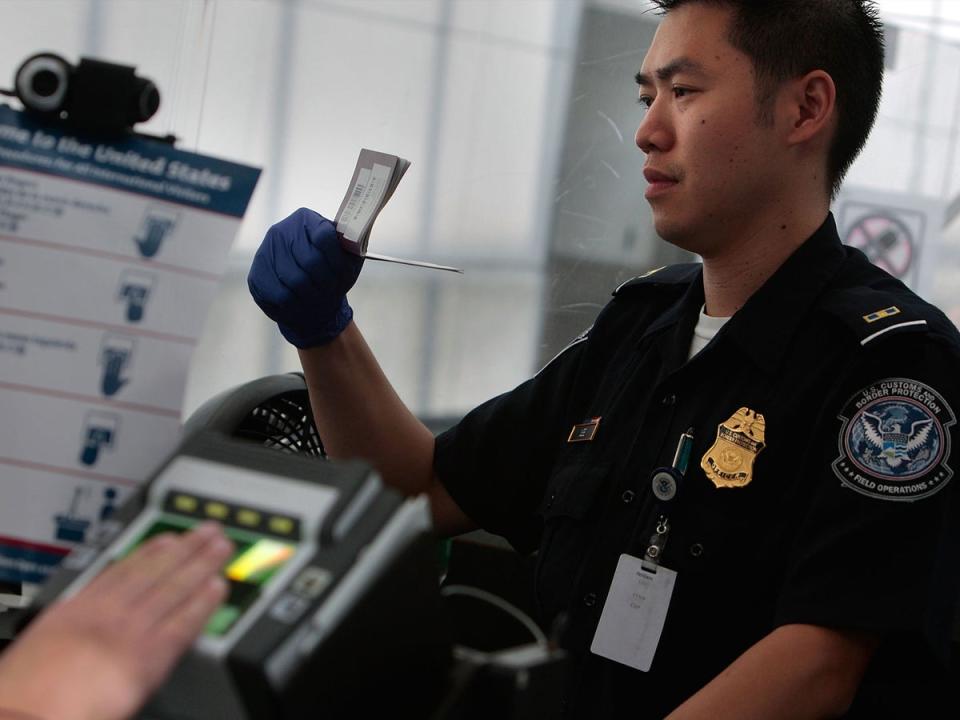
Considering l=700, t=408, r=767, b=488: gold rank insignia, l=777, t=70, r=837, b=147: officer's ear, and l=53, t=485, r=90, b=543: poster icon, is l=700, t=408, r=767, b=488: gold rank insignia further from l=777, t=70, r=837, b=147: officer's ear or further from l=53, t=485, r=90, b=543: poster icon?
l=53, t=485, r=90, b=543: poster icon

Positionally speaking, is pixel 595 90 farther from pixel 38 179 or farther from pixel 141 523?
pixel 141 523

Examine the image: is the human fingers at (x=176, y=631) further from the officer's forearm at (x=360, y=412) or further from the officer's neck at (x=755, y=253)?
the officer's neck at (x=755, y=253)

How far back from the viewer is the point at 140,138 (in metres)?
0.89

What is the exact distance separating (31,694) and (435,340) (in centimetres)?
177

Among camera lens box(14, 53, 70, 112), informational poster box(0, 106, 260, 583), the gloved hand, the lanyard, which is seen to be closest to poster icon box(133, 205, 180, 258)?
informational poster box(0, 106, 260, 583)

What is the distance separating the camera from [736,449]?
1292 mm

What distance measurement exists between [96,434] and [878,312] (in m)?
0.86

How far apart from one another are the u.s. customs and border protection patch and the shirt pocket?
320 millimetres

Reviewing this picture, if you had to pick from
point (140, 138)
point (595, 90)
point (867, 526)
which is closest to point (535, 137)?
point (595, 90)

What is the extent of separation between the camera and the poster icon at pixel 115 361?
87 centimetres

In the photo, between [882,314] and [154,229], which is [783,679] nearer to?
[882,314]

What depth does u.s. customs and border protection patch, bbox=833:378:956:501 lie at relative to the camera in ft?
3.84

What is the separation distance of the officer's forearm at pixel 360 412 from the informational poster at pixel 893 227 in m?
1.56

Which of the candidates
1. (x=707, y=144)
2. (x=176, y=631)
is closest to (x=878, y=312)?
(x=707, y=144)
